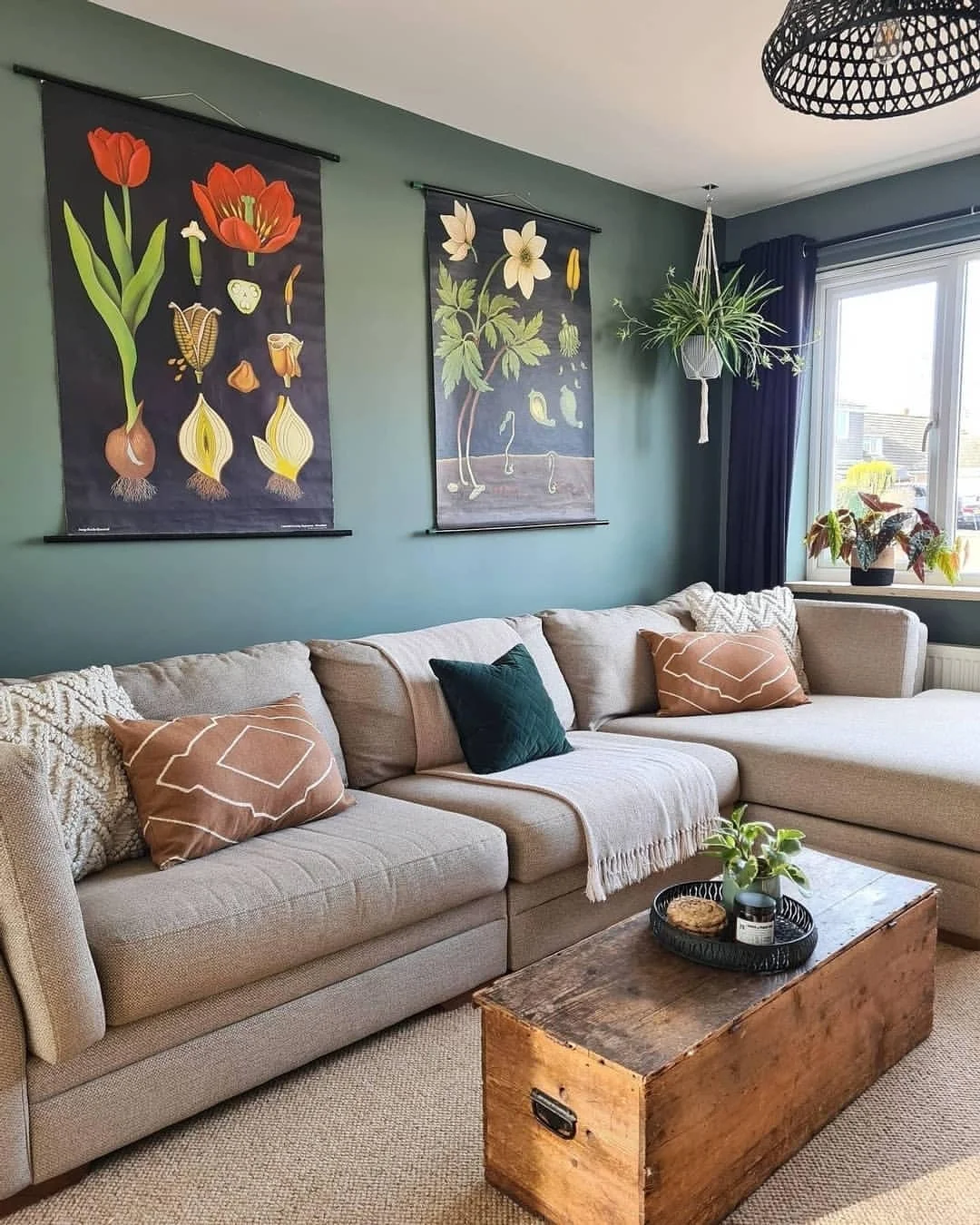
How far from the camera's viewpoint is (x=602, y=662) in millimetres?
3422

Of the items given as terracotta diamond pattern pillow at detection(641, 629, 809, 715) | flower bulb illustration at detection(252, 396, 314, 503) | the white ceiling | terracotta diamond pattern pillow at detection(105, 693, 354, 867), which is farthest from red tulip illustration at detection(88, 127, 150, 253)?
terracotta diamond pattern pillow at detection(641, 629, 809, 715)

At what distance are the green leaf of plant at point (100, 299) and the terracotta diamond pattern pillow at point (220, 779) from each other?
1031 mm

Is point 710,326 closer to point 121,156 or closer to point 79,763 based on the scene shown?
point 121,156

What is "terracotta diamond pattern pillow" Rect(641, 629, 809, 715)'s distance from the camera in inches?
136

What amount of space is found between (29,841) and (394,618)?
1.88 m

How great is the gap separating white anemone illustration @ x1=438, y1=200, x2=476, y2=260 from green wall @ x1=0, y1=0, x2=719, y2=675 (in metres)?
0.10

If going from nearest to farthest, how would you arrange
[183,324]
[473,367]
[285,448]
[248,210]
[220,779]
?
[220,779] → [183,324] → [248,210] → [285,448] → [473,367]

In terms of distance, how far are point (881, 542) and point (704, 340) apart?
1.12m

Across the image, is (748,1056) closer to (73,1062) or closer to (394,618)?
(73,1062)

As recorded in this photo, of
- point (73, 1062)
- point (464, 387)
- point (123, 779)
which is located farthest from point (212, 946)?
point (464, 387)

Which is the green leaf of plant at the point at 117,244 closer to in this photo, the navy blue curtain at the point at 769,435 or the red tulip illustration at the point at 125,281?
the red tulip illustration at the point at 125,281

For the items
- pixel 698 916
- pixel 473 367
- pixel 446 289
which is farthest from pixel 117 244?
pixel 698 916

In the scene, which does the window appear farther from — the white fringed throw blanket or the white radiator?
the white fringed throw blanket

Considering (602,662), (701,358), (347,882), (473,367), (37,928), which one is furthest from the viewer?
(701,358)
